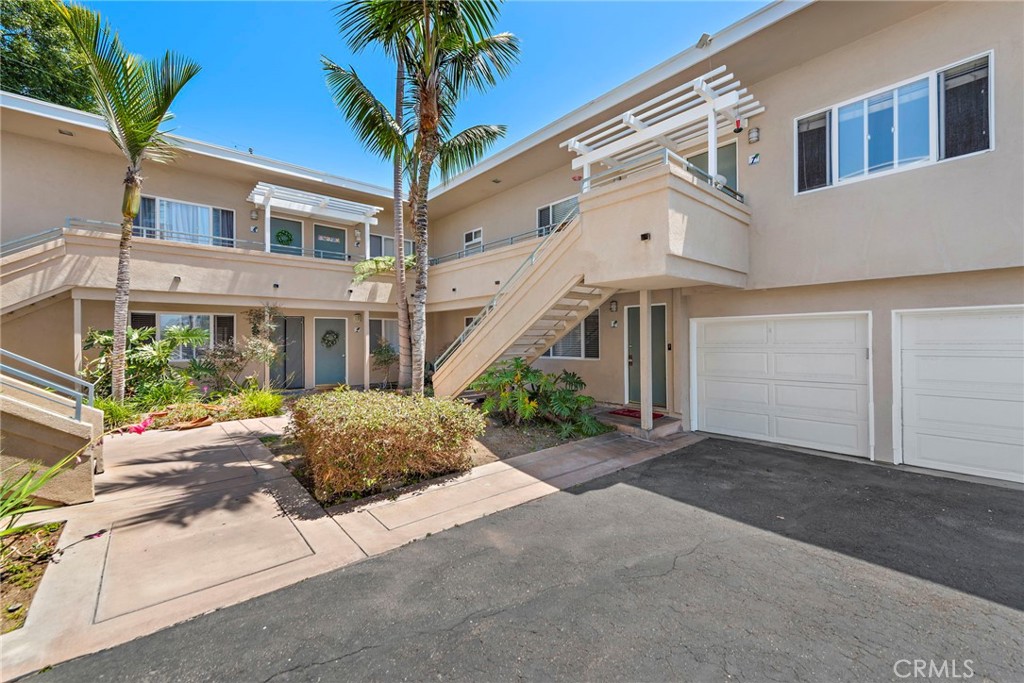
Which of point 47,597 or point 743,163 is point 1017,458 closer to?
point 743,163

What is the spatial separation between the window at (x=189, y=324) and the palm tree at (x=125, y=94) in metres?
2.91

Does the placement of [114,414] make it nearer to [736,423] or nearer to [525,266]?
[525,266]

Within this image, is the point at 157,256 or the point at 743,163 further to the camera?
the point at 157,256

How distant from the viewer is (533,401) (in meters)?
8.81

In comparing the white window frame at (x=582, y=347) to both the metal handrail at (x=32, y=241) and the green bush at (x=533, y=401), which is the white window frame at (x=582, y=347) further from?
the metal handrail at (x=32, y=241)

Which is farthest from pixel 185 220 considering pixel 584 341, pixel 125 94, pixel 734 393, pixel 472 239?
pixel 734 393

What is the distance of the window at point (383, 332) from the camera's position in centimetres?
1553

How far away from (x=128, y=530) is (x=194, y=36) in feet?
32.2

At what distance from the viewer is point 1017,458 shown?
5.84 meters

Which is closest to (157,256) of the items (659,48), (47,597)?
(47,597)

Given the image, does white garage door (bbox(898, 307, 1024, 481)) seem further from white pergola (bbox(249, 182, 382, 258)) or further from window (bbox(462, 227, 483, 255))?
white pergola (bbox(249, 182, 382, 258))

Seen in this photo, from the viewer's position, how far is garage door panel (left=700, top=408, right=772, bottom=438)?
8.23 metres

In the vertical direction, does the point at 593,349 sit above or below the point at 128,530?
above

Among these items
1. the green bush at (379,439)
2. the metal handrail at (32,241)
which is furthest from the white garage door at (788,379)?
the metal handrail at (32,241)
